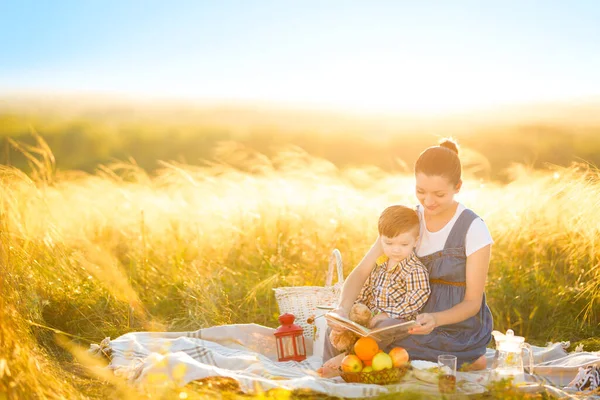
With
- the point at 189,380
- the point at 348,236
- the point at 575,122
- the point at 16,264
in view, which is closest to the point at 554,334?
the point at 348,236

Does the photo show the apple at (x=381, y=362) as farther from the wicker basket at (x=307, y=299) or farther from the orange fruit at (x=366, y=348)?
the wicker basket at (x=307, y=299)

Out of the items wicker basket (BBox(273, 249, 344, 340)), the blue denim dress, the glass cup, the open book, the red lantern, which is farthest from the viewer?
wicker basket (BBox(273, 249, 344, 340))

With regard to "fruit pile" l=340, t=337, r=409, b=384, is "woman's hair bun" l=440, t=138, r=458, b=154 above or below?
above

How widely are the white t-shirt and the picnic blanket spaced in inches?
30.4

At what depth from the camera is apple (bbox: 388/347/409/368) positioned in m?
3.99

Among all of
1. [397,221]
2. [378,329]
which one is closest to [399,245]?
[397,221]

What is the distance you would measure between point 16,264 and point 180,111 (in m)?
25.6

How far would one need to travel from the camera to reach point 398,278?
169 inches

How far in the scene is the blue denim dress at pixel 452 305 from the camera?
418cm

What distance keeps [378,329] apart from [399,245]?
2.01ft

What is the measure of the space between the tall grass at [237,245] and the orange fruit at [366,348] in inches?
58.0

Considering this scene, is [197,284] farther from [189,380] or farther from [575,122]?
[575,122]

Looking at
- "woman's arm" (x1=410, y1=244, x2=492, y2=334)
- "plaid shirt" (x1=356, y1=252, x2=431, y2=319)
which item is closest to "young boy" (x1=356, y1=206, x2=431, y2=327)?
"plaid shirt" (x1=356, y1=252, x2=431, y2=319)

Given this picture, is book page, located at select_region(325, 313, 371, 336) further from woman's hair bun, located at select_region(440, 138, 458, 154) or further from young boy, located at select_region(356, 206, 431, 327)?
woman's hair bun, located at select_region(440, 138, 458, 154)
